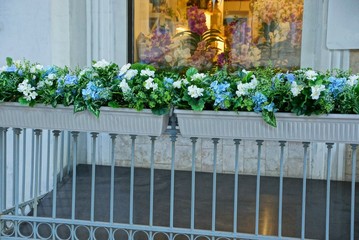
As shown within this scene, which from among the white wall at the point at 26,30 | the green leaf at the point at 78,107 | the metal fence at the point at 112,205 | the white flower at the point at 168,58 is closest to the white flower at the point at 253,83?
the metal fence at the point at 112,205

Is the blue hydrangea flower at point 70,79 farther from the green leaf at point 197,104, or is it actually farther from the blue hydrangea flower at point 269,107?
the blue hydrangea flower at point 269,107

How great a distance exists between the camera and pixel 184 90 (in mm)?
3213

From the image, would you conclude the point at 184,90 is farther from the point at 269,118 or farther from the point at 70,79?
the point at 70,79

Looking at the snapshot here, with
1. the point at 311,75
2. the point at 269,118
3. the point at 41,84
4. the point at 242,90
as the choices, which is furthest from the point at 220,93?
the point at 41,84

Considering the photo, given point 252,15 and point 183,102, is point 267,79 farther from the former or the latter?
point 252,15

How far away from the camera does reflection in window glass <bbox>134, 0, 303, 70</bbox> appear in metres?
6.69

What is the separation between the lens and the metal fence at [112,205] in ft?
11.0

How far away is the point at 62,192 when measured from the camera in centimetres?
545

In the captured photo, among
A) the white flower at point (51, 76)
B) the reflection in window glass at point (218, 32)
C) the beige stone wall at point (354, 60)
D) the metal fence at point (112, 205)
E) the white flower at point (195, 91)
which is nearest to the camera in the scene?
the white flower at point (195, 91)

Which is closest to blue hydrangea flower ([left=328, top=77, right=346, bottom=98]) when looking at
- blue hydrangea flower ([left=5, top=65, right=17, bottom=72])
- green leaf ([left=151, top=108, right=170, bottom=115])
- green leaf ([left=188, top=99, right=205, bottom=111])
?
green leaf ([left=188, top=99, right=205, bottom=111])

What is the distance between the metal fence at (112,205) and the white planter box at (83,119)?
15cm

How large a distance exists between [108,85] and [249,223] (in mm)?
1902

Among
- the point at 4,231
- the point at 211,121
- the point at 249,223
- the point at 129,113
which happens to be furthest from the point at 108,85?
the point at 249,223

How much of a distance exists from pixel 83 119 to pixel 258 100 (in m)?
1.19
